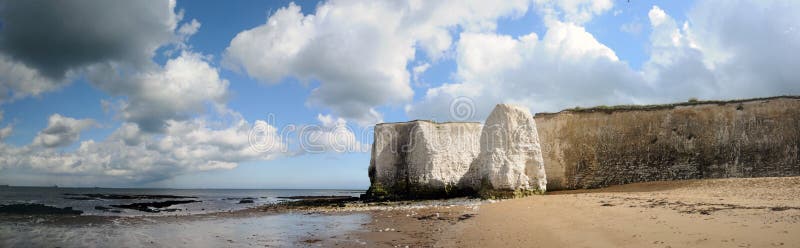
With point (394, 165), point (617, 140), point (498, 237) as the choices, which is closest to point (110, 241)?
point (498, 237)

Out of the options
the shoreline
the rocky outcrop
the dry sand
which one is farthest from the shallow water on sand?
the rocky outcrop

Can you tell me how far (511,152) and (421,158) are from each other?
6674 mm

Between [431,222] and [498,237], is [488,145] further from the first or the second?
[498,237]

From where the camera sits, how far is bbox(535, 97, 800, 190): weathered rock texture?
2095 cm

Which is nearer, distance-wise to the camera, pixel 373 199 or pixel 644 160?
pixel 644 160

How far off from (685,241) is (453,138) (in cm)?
1986

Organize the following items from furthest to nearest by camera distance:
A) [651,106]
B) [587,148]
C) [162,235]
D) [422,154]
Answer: [422,154] < [587,148] < [651,106] < [162,235]

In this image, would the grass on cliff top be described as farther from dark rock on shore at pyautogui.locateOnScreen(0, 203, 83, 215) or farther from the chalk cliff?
dark rock on shore at pyautogui.locateOnScreen(0, 203, 83, 215)

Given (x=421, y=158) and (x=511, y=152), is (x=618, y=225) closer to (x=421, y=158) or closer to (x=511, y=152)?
(x=511, y=152)

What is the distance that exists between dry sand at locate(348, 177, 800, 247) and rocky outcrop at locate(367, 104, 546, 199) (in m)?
6.13

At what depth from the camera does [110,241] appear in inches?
425

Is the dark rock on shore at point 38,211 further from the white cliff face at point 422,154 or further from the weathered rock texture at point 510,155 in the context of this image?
the weathered rock texture at point 510,155

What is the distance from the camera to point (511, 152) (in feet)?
65.9

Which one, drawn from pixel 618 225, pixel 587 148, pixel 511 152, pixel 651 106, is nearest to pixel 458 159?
pixel 511 152
